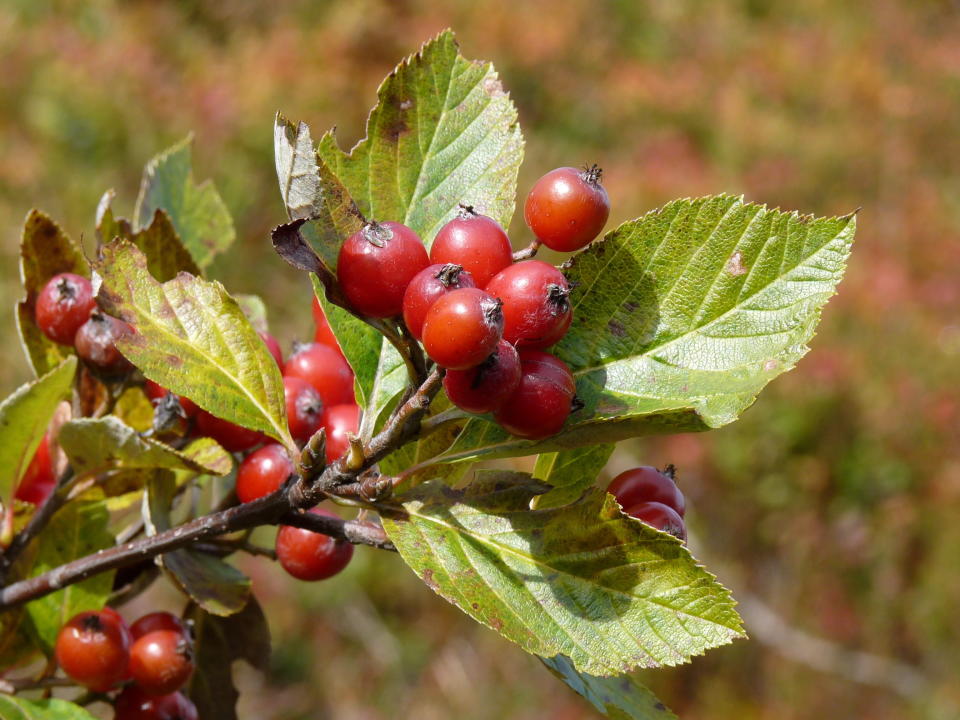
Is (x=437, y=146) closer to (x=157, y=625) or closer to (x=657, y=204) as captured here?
(x=157, y=625)

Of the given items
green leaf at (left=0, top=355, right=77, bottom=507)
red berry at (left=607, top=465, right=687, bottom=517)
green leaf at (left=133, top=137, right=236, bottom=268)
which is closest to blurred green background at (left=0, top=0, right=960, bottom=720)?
green leaf at (left=133, top=137, right=236, bottom=268)

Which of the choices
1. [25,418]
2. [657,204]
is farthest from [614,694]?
[657,204]

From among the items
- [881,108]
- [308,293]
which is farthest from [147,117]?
[881,108]

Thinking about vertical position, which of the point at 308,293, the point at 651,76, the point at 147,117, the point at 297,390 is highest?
the point at 297,390

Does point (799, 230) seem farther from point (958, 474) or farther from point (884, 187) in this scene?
point (884, 187)

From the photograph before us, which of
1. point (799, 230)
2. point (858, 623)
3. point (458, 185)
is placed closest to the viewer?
point (799, 230)

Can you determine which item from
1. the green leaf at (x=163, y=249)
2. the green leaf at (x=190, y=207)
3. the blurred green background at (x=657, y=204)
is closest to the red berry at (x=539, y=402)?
the green leaf at (x=163, y=249)

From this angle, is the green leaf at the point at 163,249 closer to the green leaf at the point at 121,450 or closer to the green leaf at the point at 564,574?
the green leaf at the point at 121,450
